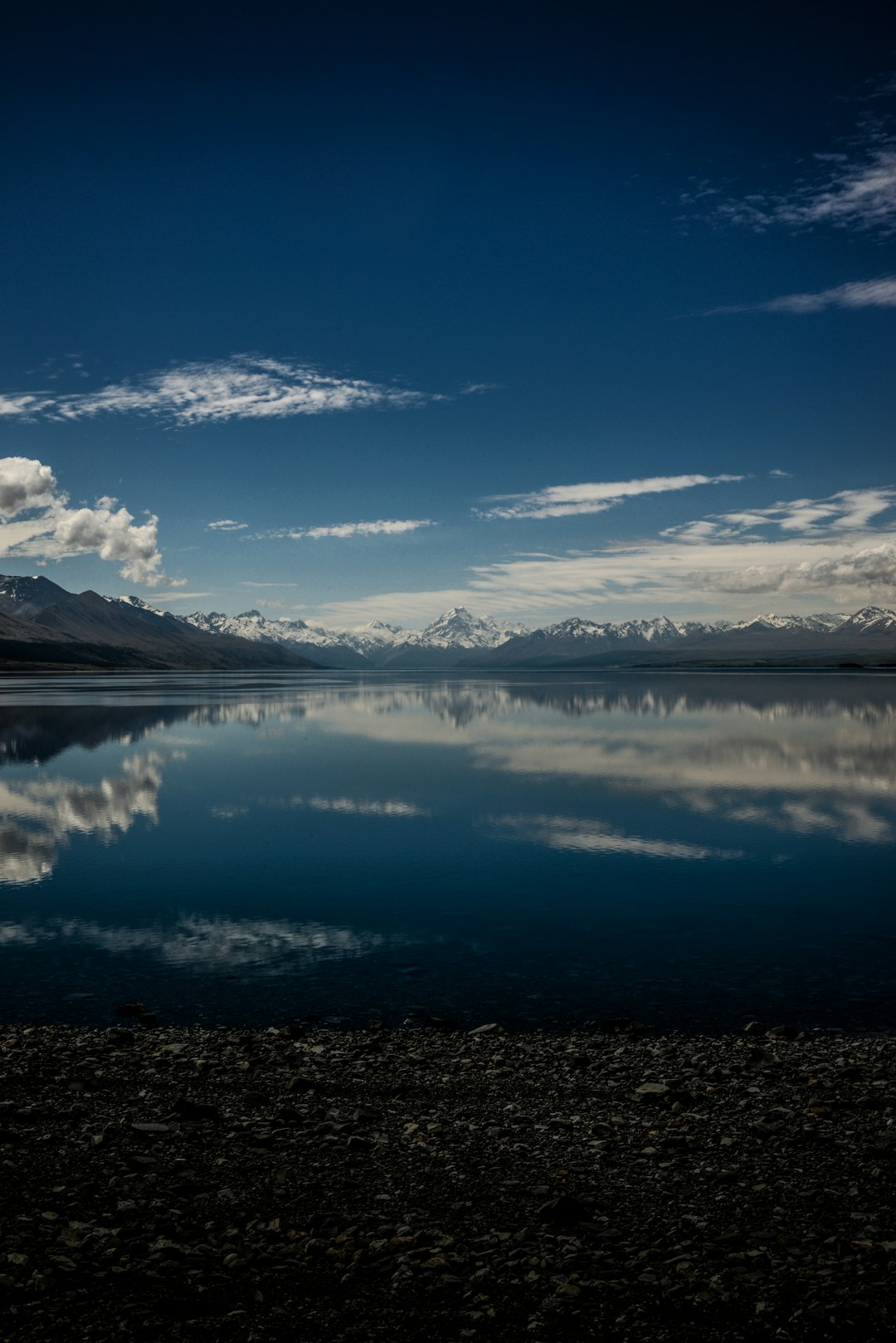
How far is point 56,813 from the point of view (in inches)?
1718

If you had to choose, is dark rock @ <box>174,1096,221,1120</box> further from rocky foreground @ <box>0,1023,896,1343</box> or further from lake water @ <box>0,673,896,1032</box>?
lake water @ <box>0,673,896,1032</box>

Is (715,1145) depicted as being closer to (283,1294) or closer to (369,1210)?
(369,1210)

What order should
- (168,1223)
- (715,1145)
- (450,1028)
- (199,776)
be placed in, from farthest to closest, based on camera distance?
(199,776) → (450,1028) → (715,1145) → (168,1223)

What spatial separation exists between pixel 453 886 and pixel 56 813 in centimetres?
2482

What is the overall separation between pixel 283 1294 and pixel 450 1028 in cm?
878

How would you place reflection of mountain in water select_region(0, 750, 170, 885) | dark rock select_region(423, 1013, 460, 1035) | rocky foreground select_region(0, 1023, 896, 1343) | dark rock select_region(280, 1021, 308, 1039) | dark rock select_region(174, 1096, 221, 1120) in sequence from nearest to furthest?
rocky foreground select_region(0, 1023, 896, 1343) → dark rock select_region(174, 1096, 221, 1120) → dark rock select_region(280, 1021, 308, 1039) → dark rock select_region(423, 1013, 460, 1035) → reflection of mountain in water select_region(0, 750, 170, 885)

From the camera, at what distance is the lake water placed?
20453 millimetres

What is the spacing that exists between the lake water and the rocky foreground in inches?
100

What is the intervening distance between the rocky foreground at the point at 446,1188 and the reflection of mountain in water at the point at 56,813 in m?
18.7

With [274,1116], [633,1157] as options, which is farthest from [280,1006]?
[633,1157]

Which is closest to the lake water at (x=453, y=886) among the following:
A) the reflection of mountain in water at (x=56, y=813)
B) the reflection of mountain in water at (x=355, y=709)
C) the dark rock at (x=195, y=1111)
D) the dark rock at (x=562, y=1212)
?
the reflection of mountain in water at (x=56, y=813)

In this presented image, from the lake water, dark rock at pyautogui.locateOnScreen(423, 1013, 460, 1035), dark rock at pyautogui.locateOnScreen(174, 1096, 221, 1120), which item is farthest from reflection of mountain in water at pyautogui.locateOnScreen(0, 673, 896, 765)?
dark rock at pyautogui.locateOnScreen(174, 1096, 221, 1120)

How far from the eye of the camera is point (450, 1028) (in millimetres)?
18312

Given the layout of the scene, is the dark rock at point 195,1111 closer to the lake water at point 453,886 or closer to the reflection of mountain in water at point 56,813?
the lake water at point 453,886
